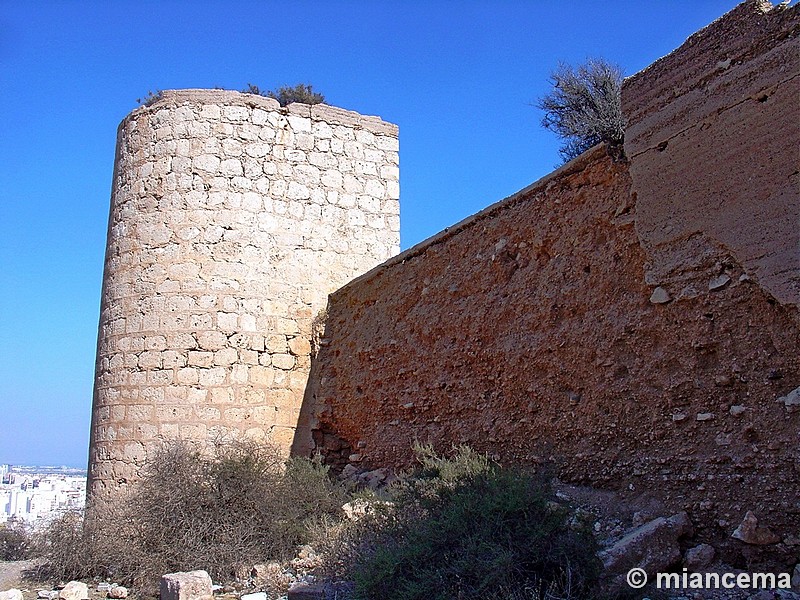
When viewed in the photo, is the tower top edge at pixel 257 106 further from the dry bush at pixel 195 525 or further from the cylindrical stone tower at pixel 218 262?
the dry bush at pixel 195 525

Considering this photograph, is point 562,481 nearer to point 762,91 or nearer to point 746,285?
point 746,285

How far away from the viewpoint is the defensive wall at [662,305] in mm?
3836

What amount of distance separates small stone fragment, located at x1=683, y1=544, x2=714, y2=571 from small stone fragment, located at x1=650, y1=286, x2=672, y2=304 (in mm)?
1381

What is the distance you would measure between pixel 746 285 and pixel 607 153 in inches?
57.7

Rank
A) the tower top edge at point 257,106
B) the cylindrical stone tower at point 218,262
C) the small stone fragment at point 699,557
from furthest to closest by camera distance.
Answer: the tower top edge at point 257,106 → the cylindrical stone tower at point 218,262 → the small stone fragment at point 699,557

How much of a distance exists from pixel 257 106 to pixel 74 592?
216 inches

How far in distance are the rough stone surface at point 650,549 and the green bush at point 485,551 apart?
0.88 feet

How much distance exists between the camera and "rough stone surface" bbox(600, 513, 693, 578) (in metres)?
3.70

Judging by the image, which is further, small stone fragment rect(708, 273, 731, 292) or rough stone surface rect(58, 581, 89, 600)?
rough stone surface rect(58, 581, 89, 600)

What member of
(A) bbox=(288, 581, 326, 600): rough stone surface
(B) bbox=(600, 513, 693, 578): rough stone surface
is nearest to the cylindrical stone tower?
(A) bbox=(288, 581, 326, 600): rough stone surface

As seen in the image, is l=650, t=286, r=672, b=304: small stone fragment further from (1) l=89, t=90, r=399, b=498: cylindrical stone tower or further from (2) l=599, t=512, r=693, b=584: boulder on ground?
(1) l=89, t=90, r=399, b=498: cylindrical stone tower

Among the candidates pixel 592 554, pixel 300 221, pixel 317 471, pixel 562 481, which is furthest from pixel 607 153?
pixel 300 221

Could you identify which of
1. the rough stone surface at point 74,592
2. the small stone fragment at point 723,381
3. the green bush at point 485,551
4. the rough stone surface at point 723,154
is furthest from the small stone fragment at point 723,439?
the rough stone surface at point 74,592

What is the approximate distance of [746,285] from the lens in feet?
13.0
